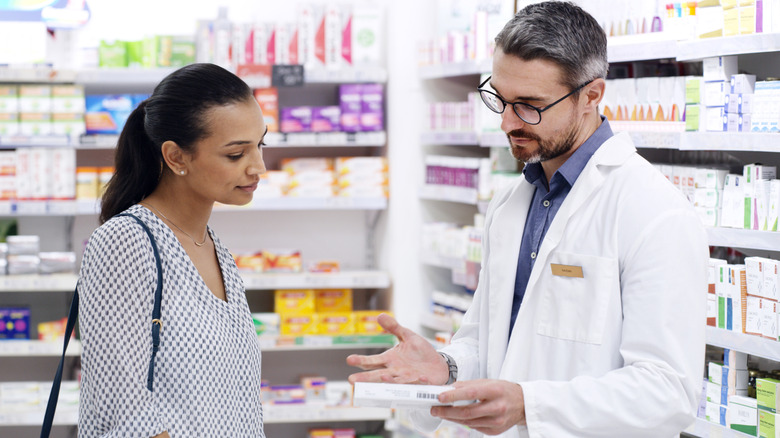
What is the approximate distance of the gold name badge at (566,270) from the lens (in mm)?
1858

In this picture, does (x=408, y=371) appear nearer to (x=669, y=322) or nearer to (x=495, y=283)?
(x=495, y=283)

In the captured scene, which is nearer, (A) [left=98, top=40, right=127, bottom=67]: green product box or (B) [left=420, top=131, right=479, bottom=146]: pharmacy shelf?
(B) [left=420, top=131, right=479, bottom=146]: pharmacy shelf

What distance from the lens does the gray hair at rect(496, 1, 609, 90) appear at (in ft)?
6.16

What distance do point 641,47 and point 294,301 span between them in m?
2.67

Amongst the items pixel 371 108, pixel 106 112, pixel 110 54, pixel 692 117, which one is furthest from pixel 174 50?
pixel 692 117

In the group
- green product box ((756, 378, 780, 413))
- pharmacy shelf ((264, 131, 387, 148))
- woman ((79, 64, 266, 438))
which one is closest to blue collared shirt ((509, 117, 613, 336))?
woman ((79, 64, 266, 438))

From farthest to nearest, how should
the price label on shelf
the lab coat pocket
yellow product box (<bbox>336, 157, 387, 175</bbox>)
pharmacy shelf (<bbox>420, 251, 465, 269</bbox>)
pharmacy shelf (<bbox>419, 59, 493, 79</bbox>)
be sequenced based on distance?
yellow product box (<bbox>336, 157, 387, 175</bbox>) → the price label on shelf → pharmacy shelf (<bbox>420, 251, 465, 269</bbox>) → pharmacy shelf (<bbox>419, 59, 493, 79</bbox>) → the lab coat pocket

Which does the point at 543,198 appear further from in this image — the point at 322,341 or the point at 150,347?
the point at 322,341

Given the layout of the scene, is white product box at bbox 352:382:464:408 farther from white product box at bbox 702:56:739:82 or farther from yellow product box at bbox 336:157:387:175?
yellow product box at bbox 336:157:387:175

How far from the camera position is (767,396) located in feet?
9.68

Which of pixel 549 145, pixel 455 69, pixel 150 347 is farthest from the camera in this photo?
pixel 455 69

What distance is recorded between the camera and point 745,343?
2963mm

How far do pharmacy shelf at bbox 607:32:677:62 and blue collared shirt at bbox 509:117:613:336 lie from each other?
1.38m

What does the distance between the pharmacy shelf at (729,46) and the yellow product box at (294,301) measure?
276 centimetres
